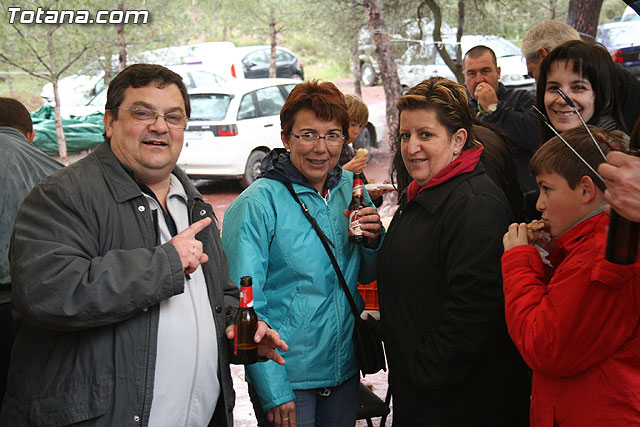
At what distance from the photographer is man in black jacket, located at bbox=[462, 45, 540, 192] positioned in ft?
12.2

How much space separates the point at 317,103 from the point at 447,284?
963mm

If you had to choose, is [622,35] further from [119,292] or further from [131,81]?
[119,292]

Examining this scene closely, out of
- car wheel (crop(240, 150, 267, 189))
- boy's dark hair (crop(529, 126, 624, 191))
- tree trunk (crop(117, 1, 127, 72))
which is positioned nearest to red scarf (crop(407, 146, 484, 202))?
boy's dark hair (crop(529, 126, 624, 191))

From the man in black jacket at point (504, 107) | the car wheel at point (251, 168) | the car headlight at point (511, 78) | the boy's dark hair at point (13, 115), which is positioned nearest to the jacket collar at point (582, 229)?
the man in black jacket at point (504, 107)

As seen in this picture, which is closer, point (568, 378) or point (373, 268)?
point (568, 378)

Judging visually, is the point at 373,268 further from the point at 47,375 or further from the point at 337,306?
the point at 47,375

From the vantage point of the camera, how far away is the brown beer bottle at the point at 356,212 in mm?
2484

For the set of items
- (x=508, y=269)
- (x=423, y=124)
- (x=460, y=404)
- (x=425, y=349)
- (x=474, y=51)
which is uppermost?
(x=474, y=51)

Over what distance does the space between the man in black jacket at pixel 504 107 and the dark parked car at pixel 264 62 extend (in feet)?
19.3

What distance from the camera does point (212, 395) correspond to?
210 centimetres

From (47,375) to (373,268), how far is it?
1.40m

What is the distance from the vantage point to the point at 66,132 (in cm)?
707

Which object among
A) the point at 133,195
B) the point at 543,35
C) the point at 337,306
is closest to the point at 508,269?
the point at 337,306

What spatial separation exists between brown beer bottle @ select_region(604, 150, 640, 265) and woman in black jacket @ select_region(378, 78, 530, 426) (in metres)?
0.62
